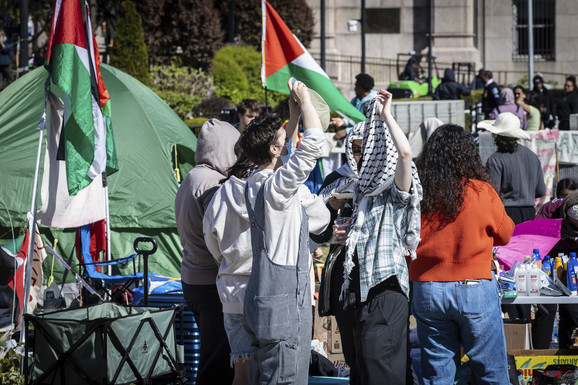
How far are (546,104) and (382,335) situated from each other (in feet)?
49.5

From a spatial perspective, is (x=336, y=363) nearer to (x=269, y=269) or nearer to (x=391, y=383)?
(x=391, y=383)

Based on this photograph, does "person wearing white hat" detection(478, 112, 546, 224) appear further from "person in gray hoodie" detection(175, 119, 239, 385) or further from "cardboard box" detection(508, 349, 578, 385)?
"person in gray hoodie" detection(175, 119, 239, 385)

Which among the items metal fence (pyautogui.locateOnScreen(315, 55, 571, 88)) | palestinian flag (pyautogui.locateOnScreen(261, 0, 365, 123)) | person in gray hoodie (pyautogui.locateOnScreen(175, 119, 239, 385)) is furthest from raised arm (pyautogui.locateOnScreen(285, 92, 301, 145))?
metal fence (pyautogui.locateOnScreen(315, 55, 571, 88))

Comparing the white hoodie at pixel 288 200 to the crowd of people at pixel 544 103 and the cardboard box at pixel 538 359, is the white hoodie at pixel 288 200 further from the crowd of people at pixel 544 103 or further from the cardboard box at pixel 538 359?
the crowd of people at pixel 544 103

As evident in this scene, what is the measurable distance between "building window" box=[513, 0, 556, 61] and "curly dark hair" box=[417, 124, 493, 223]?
30808 millimetres

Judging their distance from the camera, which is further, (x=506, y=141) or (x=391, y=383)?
(x=506, y=141)

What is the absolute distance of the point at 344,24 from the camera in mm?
33562

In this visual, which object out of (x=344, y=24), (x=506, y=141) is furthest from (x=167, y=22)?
(x=506, y=141)

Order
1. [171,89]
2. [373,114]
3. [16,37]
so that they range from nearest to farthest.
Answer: [373,114] < [171,89] < [16,37]

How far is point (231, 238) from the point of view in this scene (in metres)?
5.22

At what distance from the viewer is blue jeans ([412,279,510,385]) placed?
16.7 feet

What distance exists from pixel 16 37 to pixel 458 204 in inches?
924

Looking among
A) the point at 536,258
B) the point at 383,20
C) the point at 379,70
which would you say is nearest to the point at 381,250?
the point at 536,258

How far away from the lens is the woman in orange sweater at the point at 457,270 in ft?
16.8
